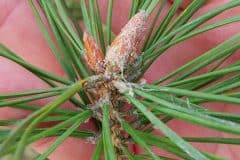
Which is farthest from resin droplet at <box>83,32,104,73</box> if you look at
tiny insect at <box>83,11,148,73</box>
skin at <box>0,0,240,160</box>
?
skin at <box>0,0,240,160</box>

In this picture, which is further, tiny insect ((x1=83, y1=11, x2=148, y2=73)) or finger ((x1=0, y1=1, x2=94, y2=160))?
finger ((x1=0, y1=1, x2=94, y2=160))

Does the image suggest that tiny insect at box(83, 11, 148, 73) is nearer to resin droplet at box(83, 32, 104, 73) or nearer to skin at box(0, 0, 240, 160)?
resin droplet at box(83, 32, 104, 73)

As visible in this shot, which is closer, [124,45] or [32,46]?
[124,45]

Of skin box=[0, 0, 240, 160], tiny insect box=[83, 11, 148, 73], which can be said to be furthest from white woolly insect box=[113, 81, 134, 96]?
skin box=[0, 0, 240, 160]

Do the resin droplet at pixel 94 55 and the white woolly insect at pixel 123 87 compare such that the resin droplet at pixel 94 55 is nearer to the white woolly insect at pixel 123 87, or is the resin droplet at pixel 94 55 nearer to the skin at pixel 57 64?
the white woolly insect at pixel 123 87

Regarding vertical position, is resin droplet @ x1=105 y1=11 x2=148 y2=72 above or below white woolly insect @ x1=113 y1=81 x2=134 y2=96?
above

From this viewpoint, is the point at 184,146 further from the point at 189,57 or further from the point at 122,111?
the point at 189,57

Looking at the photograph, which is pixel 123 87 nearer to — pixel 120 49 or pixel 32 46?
pixel 120 49

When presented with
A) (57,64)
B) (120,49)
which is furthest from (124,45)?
(57,64)
